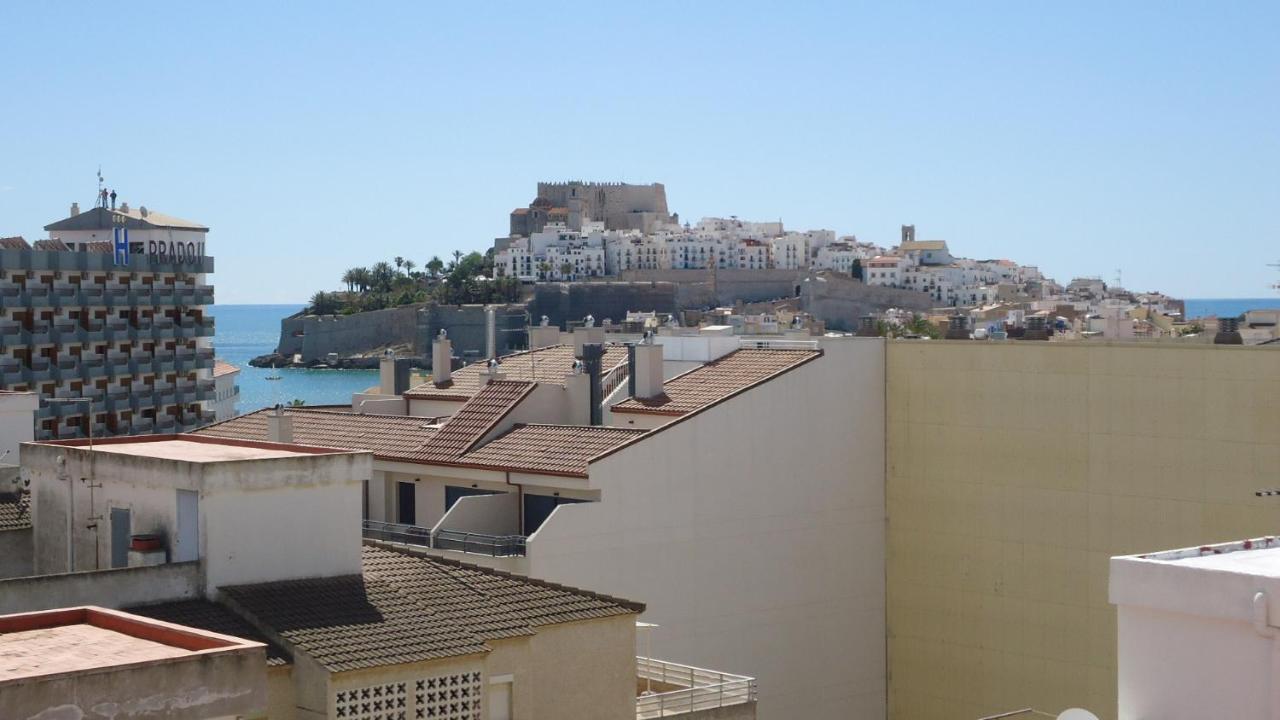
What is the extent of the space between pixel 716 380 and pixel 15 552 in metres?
10.1

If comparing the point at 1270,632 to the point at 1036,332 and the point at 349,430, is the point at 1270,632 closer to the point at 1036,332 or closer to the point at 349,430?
the point at 349,430

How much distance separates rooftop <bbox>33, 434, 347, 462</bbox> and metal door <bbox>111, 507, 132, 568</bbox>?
0.44 meters

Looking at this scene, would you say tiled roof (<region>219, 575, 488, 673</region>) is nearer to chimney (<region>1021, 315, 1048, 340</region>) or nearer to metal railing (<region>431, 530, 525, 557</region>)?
metal railing (<region>431, 530, 525, 557</region>)

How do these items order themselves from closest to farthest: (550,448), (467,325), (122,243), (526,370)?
(550,448) < (526,370) < (122,243) < (467,325)

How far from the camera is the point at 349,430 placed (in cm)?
2286

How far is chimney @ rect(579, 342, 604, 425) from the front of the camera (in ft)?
75.2

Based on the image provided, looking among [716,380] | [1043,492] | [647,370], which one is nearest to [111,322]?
[647,370]

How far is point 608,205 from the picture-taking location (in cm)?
18338

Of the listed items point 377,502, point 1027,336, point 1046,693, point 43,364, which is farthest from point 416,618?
point 43,364

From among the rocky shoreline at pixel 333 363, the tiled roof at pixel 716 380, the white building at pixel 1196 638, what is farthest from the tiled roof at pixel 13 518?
the rocky shoreline at pixel 333 363

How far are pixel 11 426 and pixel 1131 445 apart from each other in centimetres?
1249

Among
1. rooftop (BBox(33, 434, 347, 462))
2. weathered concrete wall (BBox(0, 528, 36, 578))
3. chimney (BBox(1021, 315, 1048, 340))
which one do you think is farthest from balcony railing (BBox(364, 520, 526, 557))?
chimney (BBox(1021, 315, 1048, 340))

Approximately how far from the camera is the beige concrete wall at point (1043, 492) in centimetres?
1933

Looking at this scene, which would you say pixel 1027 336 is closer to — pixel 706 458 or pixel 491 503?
pixel 706 458
